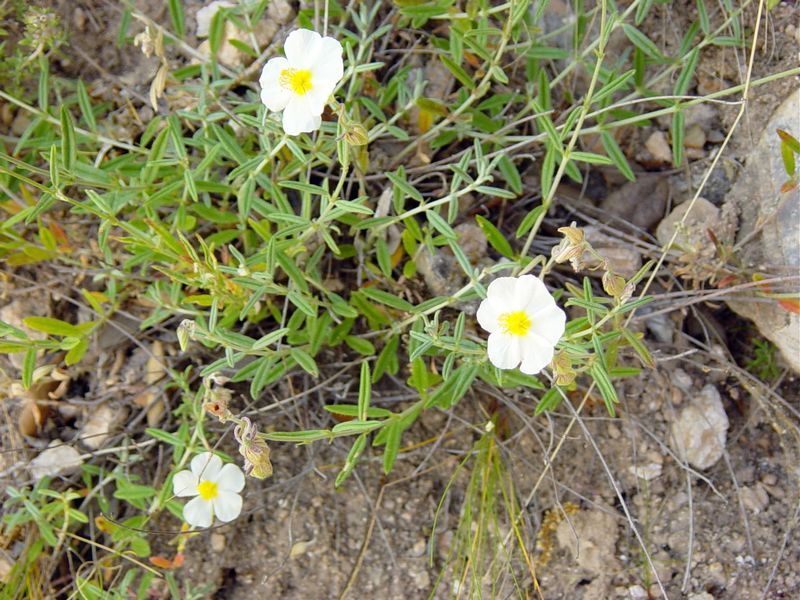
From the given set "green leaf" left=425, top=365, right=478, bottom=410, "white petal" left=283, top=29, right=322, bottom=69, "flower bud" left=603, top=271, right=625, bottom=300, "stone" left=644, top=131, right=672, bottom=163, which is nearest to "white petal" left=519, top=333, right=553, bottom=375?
"flower bud" left=603, top=271, right=625, bottom=300

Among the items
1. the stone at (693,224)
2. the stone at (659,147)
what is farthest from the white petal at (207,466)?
the stone at (659,147)

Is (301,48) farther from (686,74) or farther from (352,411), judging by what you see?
(686,74)

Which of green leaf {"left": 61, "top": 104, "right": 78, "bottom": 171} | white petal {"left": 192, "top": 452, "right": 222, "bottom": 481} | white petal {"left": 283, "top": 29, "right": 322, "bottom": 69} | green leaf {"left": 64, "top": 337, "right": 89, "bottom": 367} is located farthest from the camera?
green leaf {"left": 64, "top": 337, "right": 89, "bottom": 367}

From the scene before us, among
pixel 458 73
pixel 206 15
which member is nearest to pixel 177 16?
pixel 206 15

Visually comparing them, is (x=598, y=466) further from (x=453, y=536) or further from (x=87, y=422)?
(x=87, y=422)

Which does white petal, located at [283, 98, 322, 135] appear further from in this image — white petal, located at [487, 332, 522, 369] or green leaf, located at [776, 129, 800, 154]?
green leaf, located at [776, 129, 800, 154]

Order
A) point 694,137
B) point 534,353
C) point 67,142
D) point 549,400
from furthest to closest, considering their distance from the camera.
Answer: point 694,137
point 549,400
point 67,142
point 534,353
